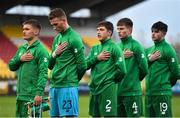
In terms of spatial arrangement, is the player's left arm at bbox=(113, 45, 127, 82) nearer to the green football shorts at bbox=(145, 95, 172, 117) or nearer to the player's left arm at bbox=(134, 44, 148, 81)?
the player's left arm at bbox=(134, 44, 148, 81)

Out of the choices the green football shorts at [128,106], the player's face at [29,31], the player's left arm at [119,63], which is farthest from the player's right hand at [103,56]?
the player's face at [29,31]

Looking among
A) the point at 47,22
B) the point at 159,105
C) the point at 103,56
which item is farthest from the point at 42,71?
the point at 47,22

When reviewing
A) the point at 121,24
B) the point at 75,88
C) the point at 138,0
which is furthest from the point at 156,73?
the point at 138,0

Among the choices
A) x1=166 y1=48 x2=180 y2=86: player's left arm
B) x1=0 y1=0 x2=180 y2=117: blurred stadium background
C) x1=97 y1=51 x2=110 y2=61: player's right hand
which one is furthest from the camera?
x1=0 y1=0 x2=180 y2=117: blurred stadium background

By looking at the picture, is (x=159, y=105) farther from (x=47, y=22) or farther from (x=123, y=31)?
(x=47, y=22)

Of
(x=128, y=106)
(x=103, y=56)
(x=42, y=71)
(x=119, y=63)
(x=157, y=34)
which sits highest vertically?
(x=157, y=34)

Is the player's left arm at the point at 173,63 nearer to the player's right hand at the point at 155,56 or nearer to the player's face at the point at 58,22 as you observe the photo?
the player's right hand at the point at 155,56

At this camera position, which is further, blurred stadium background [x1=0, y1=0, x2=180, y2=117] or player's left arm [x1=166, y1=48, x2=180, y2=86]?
blurred stadium background [x1=0, y1=0, x2=180, y2=117]

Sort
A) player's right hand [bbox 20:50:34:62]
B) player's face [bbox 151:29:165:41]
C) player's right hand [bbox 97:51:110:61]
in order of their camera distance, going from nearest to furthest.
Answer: player's right hand [bbox 20:50:34:62] → player's right hand [bbox 97:51:110:61] → player's face [bbox 151:29:165:41]

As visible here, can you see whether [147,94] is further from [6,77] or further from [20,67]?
[6,77]

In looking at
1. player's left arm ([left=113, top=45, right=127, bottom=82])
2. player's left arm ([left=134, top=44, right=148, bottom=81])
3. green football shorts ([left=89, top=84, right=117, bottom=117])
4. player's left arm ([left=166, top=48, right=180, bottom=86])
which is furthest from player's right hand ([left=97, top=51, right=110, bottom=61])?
player's left arm ([left=166, top=48, right=180, bottom=86])

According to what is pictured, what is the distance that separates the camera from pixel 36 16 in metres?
27.6

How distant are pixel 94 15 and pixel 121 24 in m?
20.4

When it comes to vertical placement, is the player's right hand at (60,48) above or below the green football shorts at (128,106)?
above
